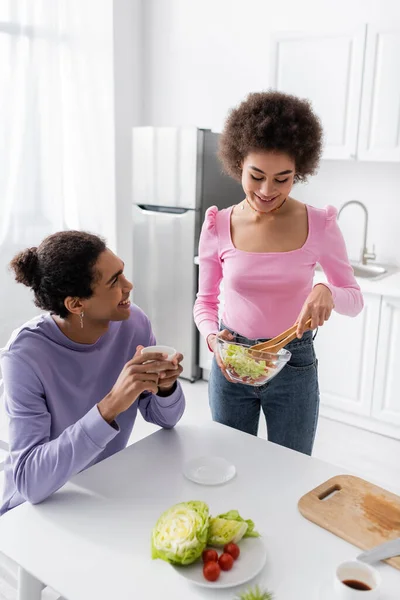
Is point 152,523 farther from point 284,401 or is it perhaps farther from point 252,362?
point 284,401

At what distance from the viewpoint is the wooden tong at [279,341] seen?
4.94ft

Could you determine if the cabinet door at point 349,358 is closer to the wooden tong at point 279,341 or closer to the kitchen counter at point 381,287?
the kitchen counter at point 381,287

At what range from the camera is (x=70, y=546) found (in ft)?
3.59

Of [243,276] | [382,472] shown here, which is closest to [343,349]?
[382,472]

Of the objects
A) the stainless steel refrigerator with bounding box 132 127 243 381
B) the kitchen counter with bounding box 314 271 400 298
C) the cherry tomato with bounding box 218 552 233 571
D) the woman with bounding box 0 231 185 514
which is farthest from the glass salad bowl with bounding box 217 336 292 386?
the stainless steel refrigerator with bounding box 132 127 243 381

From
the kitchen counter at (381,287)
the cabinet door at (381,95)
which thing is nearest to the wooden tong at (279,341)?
the kitchen counter at (381,287)

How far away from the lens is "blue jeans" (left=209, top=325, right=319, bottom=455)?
5.39 ft

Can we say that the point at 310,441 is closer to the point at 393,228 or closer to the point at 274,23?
the point at 393,228

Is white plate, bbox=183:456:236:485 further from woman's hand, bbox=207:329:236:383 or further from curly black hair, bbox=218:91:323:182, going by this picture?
curly black hair, bbox=218:91:323:182

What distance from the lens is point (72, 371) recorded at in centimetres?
144

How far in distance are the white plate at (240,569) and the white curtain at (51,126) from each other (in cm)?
281

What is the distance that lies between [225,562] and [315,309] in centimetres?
68

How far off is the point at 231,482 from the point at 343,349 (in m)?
1.92

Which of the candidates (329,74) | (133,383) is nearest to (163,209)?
(329,74)
